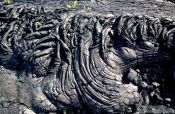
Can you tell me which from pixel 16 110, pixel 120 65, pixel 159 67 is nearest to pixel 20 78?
pixel 16 110

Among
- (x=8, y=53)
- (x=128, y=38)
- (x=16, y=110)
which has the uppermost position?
(x=128, y=38)

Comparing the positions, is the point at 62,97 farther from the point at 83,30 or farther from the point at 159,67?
the point at 159,67

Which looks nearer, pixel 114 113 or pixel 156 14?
pixel 114 113

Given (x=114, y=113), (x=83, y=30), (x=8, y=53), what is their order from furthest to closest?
(x=8, y=53), (x=83, y=30), (x=114, y=113)

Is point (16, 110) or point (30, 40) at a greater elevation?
point (30, 40)

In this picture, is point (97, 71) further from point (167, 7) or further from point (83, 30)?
point (167, 7)

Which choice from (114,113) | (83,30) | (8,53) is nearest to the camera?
(114,113)
